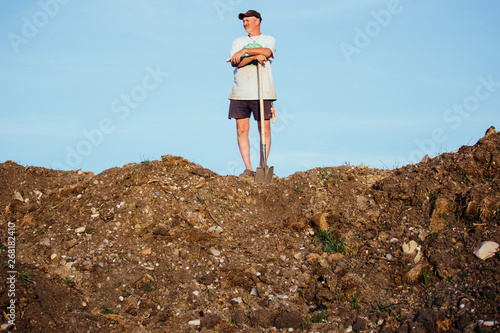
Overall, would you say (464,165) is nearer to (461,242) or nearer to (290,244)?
(461,242)

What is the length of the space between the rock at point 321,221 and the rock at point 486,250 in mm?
1727

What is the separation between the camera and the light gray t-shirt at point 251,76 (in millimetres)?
7953

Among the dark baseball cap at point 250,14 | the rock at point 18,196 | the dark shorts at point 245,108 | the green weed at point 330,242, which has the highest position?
the dark baseball cap at point 250,14

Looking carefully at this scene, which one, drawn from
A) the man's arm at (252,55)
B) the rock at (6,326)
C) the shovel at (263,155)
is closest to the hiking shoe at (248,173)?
the shovel at (263,155)

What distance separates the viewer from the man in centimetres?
793

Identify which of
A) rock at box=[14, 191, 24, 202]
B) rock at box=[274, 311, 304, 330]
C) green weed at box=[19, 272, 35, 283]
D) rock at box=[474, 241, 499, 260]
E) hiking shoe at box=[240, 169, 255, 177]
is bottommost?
rock at box=[274, 311, 304, 330]

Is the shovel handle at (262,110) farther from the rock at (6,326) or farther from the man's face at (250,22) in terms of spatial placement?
the rock at (6,326)

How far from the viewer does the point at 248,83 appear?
7969mm

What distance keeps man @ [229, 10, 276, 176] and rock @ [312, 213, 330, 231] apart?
1921 mm

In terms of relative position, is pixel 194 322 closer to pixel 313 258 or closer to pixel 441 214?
pixel 313 258

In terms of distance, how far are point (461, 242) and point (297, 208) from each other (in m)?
2.13

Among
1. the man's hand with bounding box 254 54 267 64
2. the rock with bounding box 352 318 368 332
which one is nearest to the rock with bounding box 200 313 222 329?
the rock with bounding box 352 318 368 332

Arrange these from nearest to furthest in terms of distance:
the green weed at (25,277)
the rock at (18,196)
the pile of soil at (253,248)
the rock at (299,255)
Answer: the pile of soil at (253,248) → the green weed at (25,277) → the rock at (299,255) → the rock at (18,196)

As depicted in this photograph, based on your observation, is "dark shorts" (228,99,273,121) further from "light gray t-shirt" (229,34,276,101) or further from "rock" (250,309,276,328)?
"rock" (250,309,276,328)
